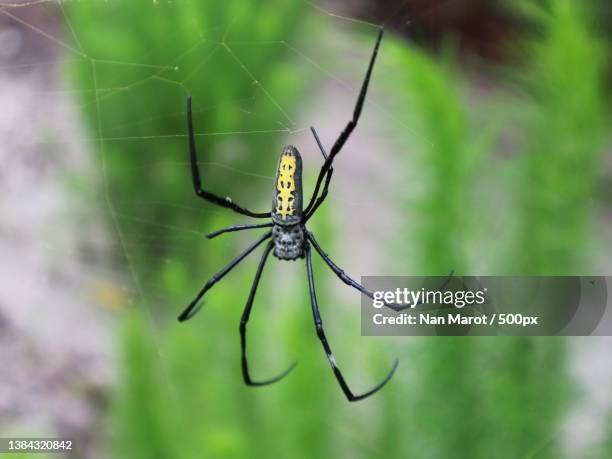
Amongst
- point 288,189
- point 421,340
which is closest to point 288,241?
point 288,189

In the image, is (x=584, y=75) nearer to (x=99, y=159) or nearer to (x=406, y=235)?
(x=406, y=235)

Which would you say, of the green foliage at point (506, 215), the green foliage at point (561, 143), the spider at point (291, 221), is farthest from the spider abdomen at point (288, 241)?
the green foliage at point (561, 143)

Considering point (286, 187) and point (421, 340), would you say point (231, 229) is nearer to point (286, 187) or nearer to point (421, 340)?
point (286, 187)

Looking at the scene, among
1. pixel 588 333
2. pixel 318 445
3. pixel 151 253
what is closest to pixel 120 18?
pixel 151 253

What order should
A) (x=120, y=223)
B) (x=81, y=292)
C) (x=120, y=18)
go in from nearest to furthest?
(x=120, y=18) < (x=120, y=223) < (x=81, y=292)

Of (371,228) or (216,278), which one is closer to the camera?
(216,278)

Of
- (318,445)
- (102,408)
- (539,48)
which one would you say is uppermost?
(539,48)

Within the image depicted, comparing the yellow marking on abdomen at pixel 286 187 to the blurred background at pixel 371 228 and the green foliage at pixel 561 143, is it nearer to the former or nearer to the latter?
the blurred background at pixel 371 228
